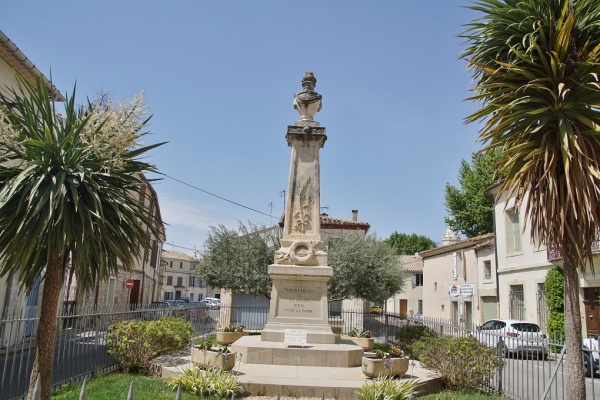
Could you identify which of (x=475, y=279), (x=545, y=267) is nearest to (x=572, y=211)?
(x=545, y=267)

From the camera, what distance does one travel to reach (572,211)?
19.2 ft

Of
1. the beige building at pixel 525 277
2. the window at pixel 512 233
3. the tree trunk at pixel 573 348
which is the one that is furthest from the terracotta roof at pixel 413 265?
the tree trunk at pixel 573 348

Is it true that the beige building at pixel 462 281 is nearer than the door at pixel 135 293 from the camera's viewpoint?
Yes

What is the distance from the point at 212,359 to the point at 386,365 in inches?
119

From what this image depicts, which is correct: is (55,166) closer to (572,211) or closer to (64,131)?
(64,131)

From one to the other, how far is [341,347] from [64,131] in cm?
680

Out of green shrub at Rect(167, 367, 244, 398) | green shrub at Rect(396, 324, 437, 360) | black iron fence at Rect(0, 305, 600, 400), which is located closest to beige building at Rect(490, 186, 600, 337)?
black iron fence at Rect(0, 305, 600, 400)

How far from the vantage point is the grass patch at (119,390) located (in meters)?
6.63

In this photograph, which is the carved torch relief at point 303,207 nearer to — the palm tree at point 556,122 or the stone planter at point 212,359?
the stone planter at point 212,359

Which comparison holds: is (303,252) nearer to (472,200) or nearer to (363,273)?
(363,273)

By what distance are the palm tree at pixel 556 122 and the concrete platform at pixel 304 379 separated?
310 cm

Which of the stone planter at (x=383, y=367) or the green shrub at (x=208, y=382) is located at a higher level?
the stone planter at (x=383, y=367)

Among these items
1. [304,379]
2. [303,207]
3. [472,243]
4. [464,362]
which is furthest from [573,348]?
[472,243]

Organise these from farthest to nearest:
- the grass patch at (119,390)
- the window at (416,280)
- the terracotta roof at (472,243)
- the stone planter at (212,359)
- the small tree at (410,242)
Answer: the small tree at (410,242) < the window at (416,280) < the terracotta roof at (472,243) < the stone planter at (212,359) < the grass patch at (119,390)
